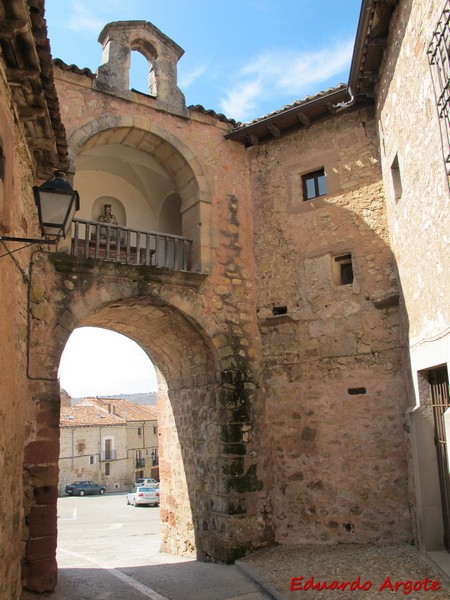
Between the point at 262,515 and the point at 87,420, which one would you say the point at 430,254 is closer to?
the point at 262,515

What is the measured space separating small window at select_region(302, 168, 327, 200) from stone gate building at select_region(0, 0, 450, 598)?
36 mm

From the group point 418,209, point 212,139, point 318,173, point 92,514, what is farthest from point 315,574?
point 92,514

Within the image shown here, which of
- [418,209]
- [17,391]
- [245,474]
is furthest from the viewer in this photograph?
[245,474]

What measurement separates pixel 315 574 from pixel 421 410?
2333 mm

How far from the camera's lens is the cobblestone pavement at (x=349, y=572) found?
544 centimetres

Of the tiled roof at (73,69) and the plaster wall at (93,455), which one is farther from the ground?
the tiled roof at (73,69)

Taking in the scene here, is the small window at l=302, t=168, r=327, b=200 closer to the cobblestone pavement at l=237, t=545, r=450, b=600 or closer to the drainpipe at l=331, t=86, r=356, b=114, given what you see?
the drainpipe at l=331, t=86, r=356, b=114

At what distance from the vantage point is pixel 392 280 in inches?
303

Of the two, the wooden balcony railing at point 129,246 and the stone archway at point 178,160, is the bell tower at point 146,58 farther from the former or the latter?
the wooden balcony railing at point 129,246

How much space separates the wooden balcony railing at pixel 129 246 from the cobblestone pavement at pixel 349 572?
4.51 metres

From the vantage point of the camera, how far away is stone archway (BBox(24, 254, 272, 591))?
6484mm

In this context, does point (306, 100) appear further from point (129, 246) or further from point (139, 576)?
point (139, 576)

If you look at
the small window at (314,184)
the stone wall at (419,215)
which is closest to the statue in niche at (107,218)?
the small window at (314,184)

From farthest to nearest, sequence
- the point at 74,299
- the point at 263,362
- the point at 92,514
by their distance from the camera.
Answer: the point at 92,514
the point at 263,362
the point at 74,299
